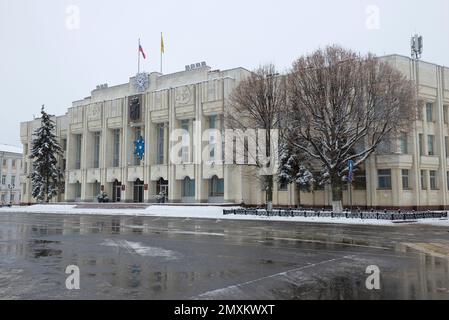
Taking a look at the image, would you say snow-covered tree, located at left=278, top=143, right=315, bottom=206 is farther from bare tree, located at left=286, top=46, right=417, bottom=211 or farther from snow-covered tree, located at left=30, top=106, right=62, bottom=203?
snow-covered tree, located at left=30, top=106, right=62, bottom=203

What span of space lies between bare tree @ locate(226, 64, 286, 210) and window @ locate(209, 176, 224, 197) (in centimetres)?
1121

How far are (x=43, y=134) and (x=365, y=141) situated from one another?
46.0m

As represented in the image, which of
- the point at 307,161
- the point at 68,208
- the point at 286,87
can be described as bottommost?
the point at 68,208

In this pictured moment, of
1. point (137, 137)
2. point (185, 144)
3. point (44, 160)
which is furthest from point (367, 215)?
point (44, 160)

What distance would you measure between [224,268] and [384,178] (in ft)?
111

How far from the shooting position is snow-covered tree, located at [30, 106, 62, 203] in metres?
59.8

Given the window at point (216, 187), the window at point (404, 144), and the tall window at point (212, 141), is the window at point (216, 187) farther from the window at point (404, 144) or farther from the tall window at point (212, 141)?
the window at point (404, 144)

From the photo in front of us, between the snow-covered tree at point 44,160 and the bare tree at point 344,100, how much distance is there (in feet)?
137

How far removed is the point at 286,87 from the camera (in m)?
34.7

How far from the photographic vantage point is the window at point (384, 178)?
130 feet

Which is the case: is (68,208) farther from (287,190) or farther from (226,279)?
(226,279)
